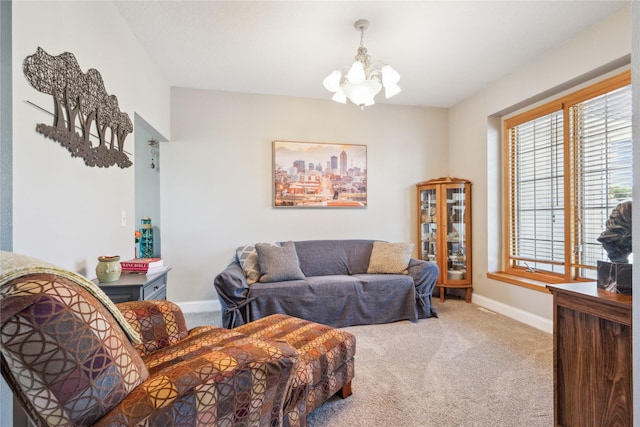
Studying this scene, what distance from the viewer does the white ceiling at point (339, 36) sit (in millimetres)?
2367

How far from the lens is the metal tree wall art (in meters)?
1.53

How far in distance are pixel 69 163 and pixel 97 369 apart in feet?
4.47

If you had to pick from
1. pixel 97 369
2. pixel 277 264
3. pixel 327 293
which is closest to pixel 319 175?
pixel 277 264

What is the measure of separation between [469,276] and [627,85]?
2430 millimetres

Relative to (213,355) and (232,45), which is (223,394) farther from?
(232,45)

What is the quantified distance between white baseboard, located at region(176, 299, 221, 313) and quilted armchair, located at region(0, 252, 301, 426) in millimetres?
2879

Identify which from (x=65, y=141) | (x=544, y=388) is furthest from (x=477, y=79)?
(x=65, y=141)

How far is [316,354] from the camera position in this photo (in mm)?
1702

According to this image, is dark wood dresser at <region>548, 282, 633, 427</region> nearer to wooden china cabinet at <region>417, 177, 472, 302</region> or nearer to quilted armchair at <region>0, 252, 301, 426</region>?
quilted armchair at <region>0, 252, 301, 426</region>

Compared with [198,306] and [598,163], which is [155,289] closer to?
[198,306]

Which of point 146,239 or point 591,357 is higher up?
point 146,239

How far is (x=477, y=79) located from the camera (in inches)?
143

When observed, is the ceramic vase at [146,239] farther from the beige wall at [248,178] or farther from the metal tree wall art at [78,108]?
the metal tree wall art at [78,108]

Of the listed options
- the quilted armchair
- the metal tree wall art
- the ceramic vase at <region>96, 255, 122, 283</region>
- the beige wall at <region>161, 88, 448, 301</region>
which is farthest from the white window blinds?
the metal tree wall art
